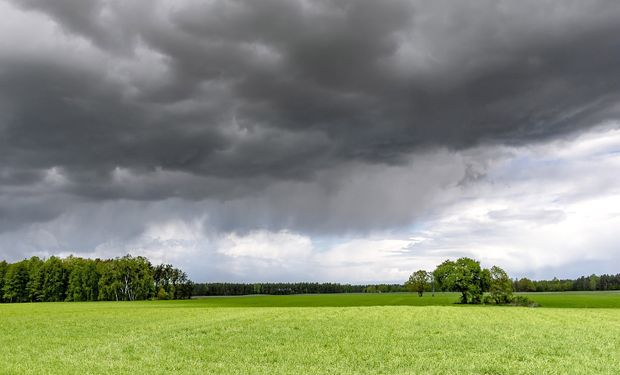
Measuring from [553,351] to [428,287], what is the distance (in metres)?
162

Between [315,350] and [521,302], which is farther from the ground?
[315,350]

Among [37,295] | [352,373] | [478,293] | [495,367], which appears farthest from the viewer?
[37,295]

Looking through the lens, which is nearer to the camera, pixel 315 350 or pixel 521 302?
pixel 315 350

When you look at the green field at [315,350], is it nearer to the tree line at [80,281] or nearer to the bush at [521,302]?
the bush at [521,302]

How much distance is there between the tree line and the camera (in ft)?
598

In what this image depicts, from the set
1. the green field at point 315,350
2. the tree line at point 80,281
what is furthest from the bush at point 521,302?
the tree line at point 80,281

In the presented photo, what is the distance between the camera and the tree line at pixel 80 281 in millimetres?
182250

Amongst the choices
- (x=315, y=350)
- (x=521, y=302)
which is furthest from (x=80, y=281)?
(x=315, y=350)

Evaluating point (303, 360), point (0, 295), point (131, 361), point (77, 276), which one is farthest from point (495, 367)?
point (0, 295)

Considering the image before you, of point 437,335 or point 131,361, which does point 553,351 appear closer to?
point 437,335

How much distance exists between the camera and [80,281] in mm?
185375

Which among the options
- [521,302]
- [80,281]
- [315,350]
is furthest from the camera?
[80,281]

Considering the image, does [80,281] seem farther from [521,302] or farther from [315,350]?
[315,350]

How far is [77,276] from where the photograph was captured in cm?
18450
